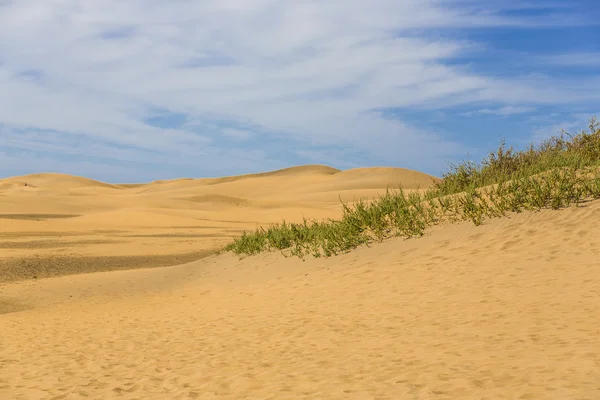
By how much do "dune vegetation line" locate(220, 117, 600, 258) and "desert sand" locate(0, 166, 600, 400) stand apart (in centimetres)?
49

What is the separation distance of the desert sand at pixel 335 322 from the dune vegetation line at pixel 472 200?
0.49m

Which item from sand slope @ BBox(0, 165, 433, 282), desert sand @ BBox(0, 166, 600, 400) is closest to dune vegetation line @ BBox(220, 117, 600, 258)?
desert sand @ BBox(0, 166, 600, 400)

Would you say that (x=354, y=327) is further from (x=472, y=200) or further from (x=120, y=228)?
(x=120, y=228)

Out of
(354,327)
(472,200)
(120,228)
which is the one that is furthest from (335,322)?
(120,228)

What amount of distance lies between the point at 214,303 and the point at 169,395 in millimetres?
6792

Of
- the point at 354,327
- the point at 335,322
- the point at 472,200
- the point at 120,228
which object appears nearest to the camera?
the point at 354,327

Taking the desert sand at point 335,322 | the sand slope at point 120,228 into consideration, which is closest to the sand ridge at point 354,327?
the desert sand at point 335,322

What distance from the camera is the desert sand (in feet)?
20.6

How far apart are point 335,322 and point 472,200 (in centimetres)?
638

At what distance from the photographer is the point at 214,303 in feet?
43.3

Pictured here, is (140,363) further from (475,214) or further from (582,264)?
(475,214)

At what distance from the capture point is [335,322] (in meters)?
9.61

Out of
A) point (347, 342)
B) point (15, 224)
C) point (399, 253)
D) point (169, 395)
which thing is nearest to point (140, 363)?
point (169, 395)

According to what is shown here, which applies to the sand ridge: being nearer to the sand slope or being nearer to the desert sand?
the desert sand
